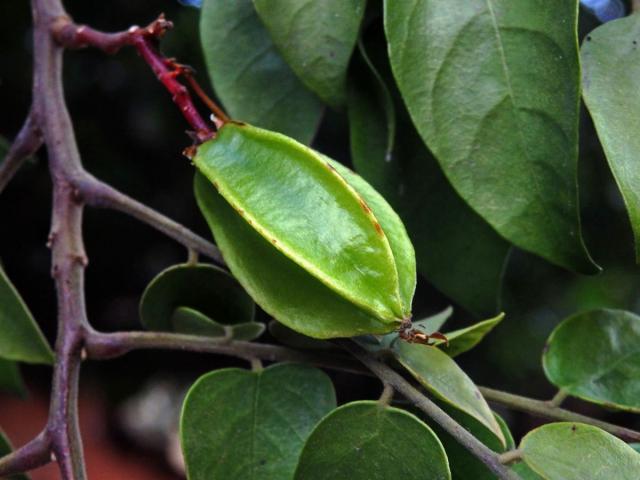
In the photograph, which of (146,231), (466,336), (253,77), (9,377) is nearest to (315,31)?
(253,77)

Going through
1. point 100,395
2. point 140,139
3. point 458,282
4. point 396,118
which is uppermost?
point 396,118

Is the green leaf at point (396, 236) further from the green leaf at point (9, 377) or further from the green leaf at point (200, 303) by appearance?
the green leaf at point (9, 377)

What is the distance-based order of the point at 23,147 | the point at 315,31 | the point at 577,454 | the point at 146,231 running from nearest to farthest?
the point at 577,454 < the point at 315,31 < the point at 23,147 < the point at 146,231

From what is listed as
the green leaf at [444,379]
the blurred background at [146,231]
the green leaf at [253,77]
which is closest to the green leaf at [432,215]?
the green leaf at [253,77]

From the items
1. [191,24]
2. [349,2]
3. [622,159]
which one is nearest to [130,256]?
[191,24]

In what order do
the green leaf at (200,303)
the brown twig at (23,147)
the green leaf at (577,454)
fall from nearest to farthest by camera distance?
the green leaf at (577,454) < the green leaf at (200,303) < the brown twig at (23,147)

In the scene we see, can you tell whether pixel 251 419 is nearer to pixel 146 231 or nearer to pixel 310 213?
pixel 310 213

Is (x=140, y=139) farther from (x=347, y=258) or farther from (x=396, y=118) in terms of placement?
(x=347, y=258)
